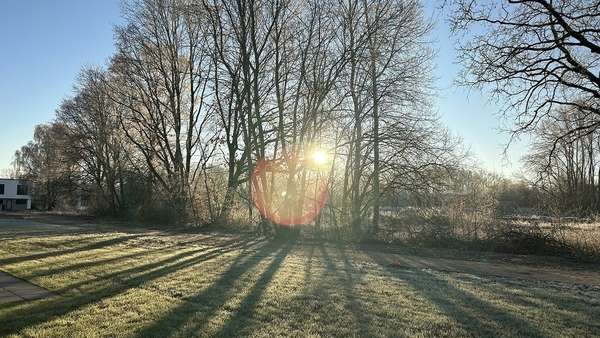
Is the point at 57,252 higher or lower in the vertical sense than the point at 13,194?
lower

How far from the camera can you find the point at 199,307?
699 cm

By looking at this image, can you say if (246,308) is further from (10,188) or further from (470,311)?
(10,188)

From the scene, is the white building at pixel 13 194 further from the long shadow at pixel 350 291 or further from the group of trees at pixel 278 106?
the long shadow at pixel 350 291

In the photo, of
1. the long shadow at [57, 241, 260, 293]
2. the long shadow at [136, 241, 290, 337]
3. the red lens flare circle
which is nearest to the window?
the red lens flare circle

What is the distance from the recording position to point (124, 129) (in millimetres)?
37812

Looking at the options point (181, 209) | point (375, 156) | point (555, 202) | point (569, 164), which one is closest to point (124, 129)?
point (181, 209)

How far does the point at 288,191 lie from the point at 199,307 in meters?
15.7

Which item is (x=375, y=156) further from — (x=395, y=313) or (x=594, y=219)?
(x=395, y=313)

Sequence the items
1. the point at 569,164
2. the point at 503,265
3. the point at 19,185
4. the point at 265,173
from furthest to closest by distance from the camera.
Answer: the point at 19,185 < the point at 569,164 < the point at 265,173 < the point at 503,265

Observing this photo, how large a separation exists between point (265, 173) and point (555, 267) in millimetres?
13468

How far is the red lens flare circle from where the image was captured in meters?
22.7

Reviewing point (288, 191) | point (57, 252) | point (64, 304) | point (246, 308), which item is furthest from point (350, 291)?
point (288, 191)

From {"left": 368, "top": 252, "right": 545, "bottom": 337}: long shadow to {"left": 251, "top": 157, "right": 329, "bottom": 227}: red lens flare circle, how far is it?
1250 centimetres

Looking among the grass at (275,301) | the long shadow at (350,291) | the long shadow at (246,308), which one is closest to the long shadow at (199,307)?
the grass at (275,301)
